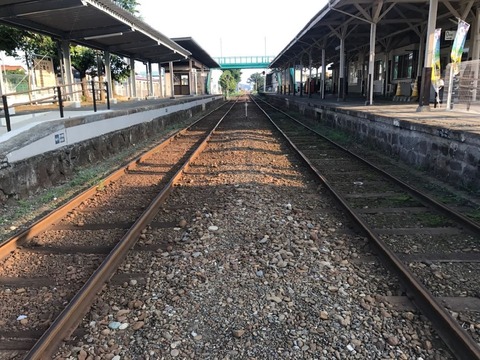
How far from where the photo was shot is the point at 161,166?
9859 mm

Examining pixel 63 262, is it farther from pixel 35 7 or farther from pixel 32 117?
pixel 32 117

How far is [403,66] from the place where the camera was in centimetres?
2527

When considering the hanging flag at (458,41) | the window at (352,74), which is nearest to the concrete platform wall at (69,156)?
the hanging flag at (458,41)

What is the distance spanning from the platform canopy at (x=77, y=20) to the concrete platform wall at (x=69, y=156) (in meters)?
2.94

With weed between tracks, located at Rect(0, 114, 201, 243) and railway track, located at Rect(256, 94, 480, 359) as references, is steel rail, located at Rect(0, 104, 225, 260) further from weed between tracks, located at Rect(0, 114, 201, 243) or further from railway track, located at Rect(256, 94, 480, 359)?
railway track, located at Rect(256, 94, 480, 359)

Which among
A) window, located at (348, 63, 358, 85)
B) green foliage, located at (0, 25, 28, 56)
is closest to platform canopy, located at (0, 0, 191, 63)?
green foliage, located at (0, 25, 28, 56)

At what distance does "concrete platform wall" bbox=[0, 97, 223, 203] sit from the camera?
22.2 feet

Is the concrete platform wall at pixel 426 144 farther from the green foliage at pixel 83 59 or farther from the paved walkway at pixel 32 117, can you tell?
the green foliage at pixel 83 59

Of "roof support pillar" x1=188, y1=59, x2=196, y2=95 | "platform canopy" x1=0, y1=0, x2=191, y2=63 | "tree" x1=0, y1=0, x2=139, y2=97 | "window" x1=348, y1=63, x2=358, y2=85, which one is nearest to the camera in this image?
"platform canopy" x1=0, y1=0, x2=191, y2=63

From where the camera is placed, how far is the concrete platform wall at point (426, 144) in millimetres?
7289

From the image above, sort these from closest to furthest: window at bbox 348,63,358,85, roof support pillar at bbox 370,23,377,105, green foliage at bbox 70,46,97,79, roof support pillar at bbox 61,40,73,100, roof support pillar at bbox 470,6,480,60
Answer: roof support pillar at bbox 61,40,73,100 < roof support pillar at bbox 470,6,480,60 < roof support pillar at bbox 370,23,377,105 < green foliage at bbox 70,46,97,79 < window at bbox 348,63,358,85

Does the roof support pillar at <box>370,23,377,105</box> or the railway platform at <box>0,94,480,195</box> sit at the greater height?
the roof support pillar at <box>370,23,377,105</box>

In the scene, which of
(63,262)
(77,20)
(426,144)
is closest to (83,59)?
(77,20)

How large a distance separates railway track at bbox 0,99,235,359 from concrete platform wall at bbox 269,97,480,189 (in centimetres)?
527
